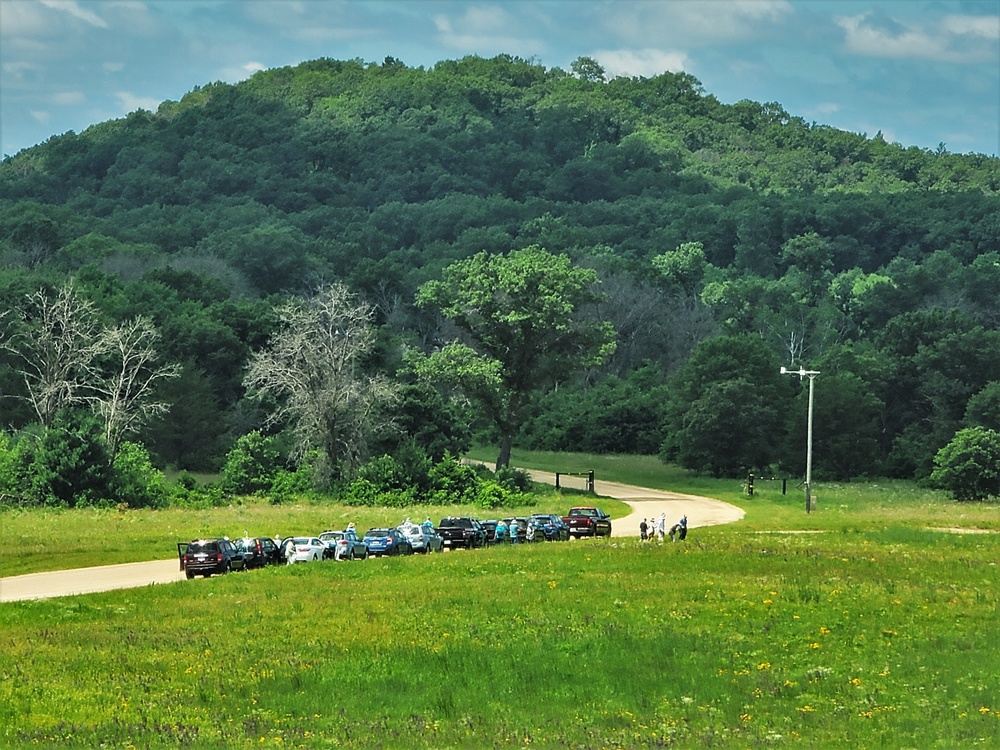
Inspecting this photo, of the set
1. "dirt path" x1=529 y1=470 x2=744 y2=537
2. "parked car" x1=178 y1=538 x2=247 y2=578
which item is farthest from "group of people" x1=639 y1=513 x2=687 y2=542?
"parked car" x1=178 y1=538 x2=247 y2=578

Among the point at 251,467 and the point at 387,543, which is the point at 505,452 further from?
the point at 387,543

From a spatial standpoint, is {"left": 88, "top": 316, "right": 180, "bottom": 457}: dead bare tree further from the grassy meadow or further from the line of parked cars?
the grassy meadow

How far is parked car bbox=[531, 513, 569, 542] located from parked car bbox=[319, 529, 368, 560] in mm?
11433

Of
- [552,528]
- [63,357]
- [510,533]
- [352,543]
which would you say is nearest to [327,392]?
[63,357]

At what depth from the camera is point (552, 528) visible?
67.9m

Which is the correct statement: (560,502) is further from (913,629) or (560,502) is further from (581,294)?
(913,629)

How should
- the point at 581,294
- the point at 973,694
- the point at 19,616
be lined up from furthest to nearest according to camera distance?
the point at 581,294, the point at 19,616, the point at 973,694

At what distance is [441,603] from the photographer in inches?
1539

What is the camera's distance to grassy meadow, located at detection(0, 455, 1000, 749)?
80.3 feet

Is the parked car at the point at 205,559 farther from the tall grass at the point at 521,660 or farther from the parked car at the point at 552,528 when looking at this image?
the parked car at the point at 552,528

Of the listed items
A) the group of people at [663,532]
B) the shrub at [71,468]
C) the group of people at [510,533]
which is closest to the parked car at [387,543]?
the group of people at [510,533]

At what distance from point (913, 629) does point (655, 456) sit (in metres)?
96.2

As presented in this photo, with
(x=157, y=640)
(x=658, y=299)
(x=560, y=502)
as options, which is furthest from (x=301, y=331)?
(x=658, y=299)

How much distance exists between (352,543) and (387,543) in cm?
200
